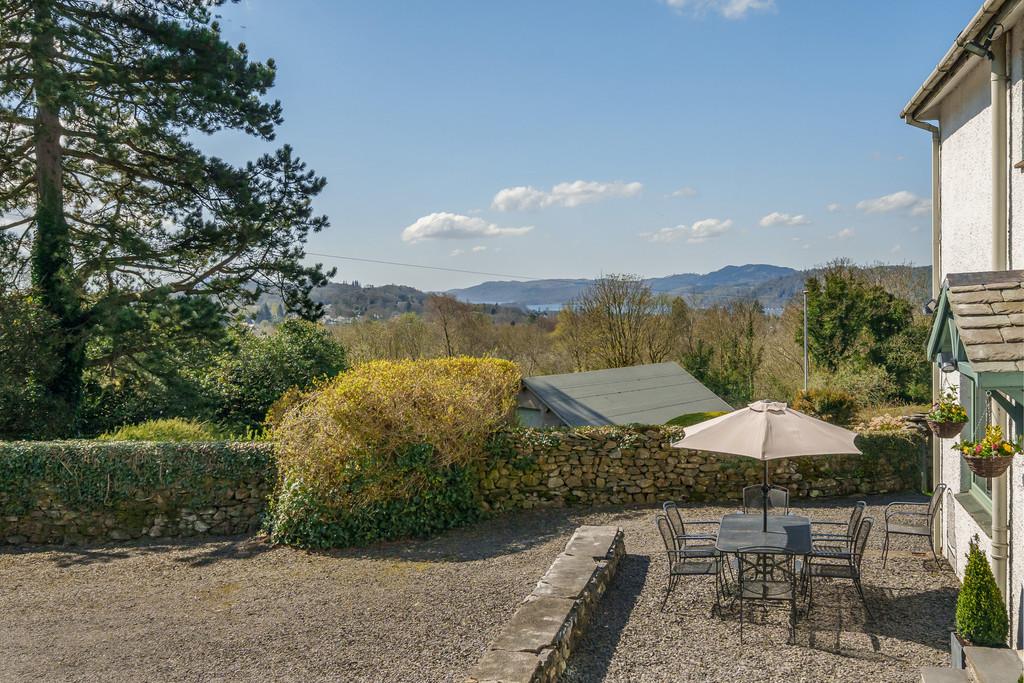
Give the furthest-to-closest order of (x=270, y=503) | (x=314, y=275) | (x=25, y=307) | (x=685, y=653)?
(x=314, y=275) < (x=25, y=307) < (x=270, y=503) < (x=685, y=653)

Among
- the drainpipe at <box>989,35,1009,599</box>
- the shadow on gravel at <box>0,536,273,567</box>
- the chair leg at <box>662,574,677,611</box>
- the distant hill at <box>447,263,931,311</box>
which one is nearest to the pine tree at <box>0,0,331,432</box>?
the shadow on gravel at <box>0,536,273,567</box>

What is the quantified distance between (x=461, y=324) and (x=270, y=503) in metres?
28.9

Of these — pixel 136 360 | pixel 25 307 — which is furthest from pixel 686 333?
pixel 25 307

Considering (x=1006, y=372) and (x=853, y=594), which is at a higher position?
(x=1006, y=372)

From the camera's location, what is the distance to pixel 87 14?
1564 cm

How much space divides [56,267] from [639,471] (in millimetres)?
12950

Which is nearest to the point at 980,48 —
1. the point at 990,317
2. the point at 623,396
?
the point at 990,317

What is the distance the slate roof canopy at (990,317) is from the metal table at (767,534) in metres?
3.16

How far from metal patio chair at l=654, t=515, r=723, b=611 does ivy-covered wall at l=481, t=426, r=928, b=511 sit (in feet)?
15.5

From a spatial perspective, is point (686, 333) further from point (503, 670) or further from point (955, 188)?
point (503, 670)

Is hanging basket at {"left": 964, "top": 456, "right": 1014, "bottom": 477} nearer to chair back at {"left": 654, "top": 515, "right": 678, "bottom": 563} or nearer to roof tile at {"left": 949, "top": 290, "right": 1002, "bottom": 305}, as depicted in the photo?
roof tile at {"left": 949, "top": 290, "right": 1002, "bottom": 305}

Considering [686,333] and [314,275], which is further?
[686,333]

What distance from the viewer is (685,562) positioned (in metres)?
8.24

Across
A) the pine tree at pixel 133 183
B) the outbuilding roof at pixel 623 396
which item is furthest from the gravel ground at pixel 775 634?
the pine tree at pixel 133 183
